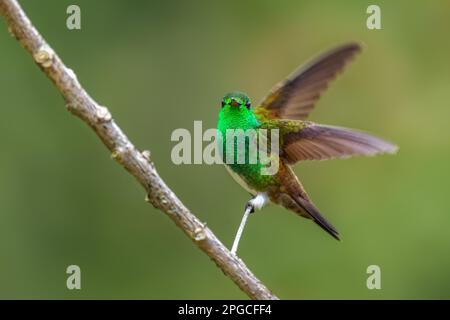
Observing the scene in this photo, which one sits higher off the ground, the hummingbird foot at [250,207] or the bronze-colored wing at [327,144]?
the bronze-colored wing at [327,144]

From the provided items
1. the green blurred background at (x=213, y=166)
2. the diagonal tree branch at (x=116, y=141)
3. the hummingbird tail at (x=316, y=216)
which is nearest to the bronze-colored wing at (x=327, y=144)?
the hummingbird tail at (x=316, y=216)

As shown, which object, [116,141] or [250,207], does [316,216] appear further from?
[116,141]

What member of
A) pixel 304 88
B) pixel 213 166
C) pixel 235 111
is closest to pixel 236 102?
pixel 235 111

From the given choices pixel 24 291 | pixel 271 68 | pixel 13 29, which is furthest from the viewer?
pixel 271 68

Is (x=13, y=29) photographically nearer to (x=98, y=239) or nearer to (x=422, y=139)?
(x=98, y=239)

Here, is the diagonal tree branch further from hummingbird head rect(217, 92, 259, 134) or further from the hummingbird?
hummingbird head rect(217, 92, 259, 134)

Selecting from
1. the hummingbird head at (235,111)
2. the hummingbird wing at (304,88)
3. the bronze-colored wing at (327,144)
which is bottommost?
the bronze-colored wing at (327,144)

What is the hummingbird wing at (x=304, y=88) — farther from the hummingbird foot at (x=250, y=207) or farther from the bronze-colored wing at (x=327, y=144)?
the hummingbird foot at (x=250, y=207)

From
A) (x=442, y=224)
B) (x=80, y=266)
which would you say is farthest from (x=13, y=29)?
(x=442, y=224)
